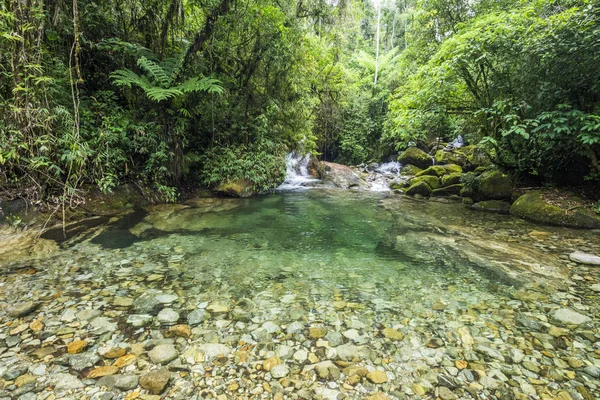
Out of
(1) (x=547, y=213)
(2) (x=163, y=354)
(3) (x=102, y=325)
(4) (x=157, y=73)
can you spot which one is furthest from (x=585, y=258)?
(4) (x=157, y=73)

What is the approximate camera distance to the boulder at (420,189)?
10.4m

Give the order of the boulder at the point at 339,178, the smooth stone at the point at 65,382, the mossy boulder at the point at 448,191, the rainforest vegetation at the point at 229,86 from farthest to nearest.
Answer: the boulder at the point at 339,178
the mossy boulder at the point at 448,191
the rainforest vegetation at the point at 229,86
the smooth stone at the point at 65,382

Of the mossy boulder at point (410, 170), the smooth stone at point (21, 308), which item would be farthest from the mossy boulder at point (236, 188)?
the mossy boulder at point (410, 170)

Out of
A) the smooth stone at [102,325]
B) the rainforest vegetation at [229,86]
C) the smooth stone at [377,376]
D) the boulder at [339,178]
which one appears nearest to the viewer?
the smooth stone at [377,376]

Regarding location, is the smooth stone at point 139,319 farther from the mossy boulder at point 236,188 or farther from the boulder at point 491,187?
the boulder at point 491,187

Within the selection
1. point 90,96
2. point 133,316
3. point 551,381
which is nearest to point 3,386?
point 133,316

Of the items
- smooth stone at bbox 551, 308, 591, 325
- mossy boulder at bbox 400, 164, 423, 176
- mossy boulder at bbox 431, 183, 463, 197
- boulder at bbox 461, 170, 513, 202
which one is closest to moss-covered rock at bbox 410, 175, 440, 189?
mossy boulder at bbox 431, 183, 463, 197

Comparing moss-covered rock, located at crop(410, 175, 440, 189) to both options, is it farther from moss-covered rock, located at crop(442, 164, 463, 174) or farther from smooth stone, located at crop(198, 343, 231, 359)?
smooth stone, located at crop(198, 343, 231, 359)

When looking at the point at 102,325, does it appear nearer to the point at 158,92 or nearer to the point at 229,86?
the point at 158,92

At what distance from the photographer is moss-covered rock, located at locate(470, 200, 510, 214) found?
742cm

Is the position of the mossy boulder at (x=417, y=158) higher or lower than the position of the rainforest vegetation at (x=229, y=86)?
lower

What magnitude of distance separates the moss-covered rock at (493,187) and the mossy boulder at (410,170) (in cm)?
599

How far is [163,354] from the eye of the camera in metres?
1.98

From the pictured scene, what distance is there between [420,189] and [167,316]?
1023 centimetres
